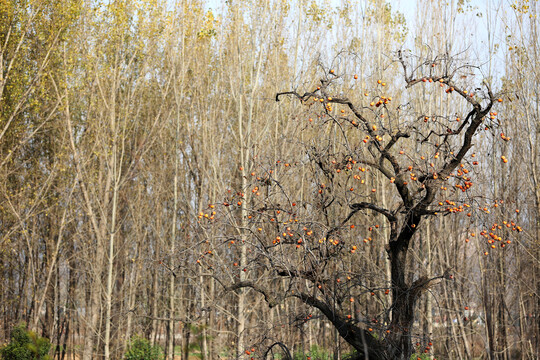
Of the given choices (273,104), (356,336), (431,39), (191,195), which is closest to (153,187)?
(191,195)

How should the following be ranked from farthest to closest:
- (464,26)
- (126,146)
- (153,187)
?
(153,187) → (126,146) → (464,26)

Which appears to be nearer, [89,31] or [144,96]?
[89,31]

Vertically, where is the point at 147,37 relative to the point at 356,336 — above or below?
above

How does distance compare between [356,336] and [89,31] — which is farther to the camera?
[89,31]

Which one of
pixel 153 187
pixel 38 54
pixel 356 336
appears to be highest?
pixel 38 54

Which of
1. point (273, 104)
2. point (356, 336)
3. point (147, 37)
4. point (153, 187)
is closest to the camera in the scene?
point (356, 336)

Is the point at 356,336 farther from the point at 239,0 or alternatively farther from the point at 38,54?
the point at 38,54

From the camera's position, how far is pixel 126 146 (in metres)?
16.3

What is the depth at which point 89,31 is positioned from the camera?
13.4 meters

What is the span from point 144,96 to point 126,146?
1.71 m

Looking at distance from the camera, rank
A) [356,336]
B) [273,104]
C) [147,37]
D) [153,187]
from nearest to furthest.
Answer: [356,336] → [273,104] → [147,37] → [153,187]

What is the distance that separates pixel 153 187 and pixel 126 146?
172 centimetres

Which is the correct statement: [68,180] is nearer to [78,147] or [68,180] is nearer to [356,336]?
[78,147]

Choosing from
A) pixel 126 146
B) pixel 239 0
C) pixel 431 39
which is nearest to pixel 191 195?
pixel 126 146
